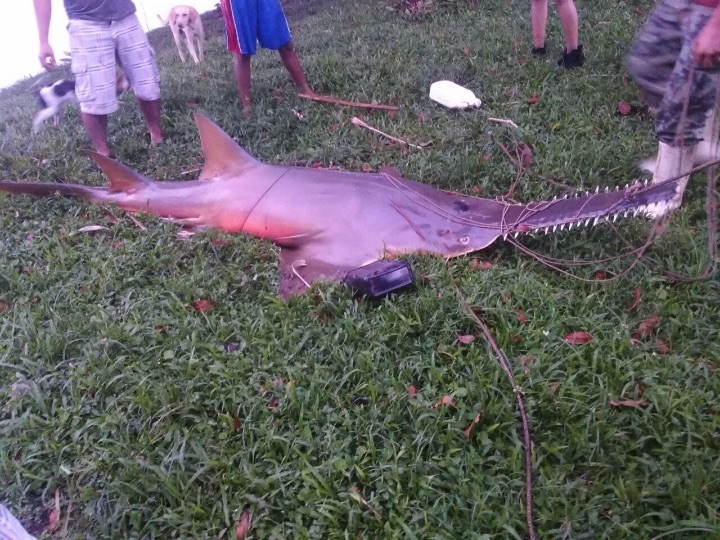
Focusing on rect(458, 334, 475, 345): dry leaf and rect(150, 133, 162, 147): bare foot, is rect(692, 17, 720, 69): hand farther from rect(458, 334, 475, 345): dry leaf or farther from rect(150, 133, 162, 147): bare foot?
rect(150, 133, 162, 147): bare foot

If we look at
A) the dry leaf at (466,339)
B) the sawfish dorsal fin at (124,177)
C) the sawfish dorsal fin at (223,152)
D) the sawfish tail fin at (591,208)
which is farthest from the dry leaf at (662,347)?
the sawfish dorsal fin at (124,177)

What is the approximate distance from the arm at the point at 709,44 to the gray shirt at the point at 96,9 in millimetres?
4074

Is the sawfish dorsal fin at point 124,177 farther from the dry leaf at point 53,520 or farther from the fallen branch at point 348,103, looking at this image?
the dry leaf at point 53,520

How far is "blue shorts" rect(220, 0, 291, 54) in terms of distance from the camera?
5.22 meters

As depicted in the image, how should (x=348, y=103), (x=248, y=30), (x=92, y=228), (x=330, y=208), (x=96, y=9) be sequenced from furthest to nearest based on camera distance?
(x=348, y=103) < (x=248, y=30) < (x=96, y=9) < (x=92, y=228) < (x=330, y=208)

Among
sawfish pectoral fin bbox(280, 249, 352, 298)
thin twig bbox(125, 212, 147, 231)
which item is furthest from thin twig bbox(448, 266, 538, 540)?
thin twig bbox(125, 212, 147, 231)

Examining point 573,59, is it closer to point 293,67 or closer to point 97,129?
point 293,67

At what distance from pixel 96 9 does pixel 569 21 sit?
4.03 meters

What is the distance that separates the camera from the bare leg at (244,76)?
17.9 feet

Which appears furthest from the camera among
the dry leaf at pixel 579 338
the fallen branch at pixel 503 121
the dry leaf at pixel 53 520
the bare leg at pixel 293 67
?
the bare leg at pixel 293 67

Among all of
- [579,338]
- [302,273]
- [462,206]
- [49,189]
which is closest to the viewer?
[579,338]

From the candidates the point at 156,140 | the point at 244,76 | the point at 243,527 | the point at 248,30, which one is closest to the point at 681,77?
the point at 243,527

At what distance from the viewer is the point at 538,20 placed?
578 centimetres

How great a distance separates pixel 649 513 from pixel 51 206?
162 inches
